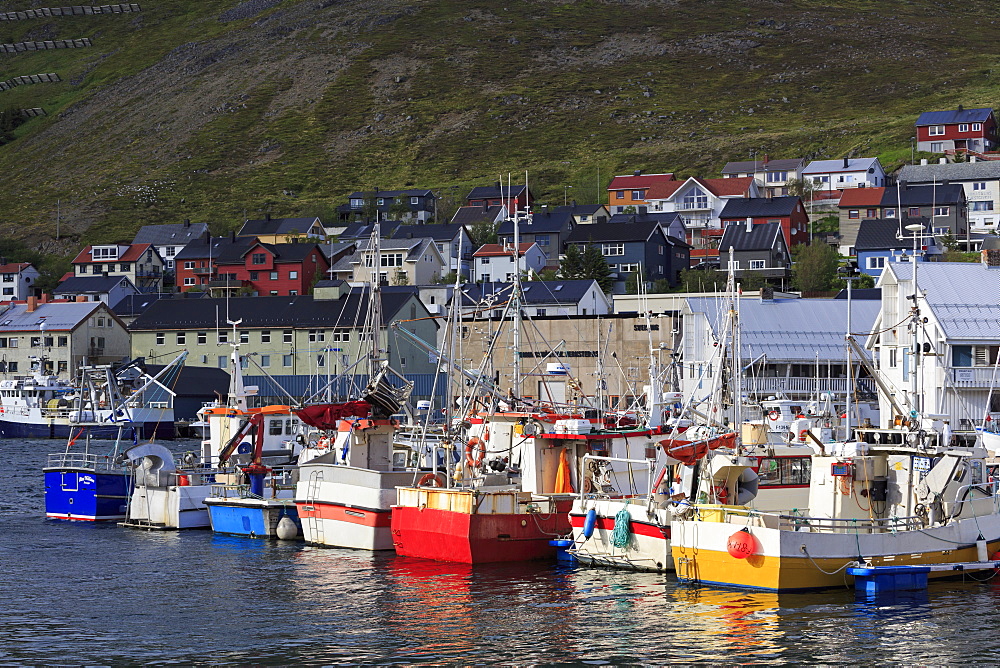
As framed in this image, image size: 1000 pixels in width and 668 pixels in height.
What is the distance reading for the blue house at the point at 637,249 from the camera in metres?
148

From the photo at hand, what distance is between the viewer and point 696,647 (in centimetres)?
2981

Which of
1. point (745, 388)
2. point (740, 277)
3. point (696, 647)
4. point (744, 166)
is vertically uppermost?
point (744, 166)

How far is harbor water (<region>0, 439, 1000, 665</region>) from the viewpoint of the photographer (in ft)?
97.2

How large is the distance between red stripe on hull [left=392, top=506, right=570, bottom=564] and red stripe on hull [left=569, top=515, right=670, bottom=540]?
144cm

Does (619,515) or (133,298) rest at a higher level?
(133,298)

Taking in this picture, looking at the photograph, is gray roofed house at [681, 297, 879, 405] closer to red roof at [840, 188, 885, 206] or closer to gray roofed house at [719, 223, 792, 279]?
gray roofed house at [719, 223, 792, 279]

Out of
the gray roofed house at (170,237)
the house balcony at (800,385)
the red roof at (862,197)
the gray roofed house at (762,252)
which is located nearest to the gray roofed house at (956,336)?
the house balcony at (800,385)

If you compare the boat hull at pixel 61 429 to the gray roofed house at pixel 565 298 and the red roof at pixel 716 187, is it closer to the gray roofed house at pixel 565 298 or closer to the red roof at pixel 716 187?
the gray roofed house at pixel 565 298

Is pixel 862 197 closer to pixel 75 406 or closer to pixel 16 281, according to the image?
pixel 75 406

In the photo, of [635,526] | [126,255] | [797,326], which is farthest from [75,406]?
[635,526]

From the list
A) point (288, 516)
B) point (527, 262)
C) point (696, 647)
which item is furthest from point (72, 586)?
point (527, 262)

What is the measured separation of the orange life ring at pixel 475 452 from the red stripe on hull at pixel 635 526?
4810 millimetres

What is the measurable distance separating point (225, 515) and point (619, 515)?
17321mm

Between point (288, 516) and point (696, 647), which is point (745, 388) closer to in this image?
point (288, 516)
